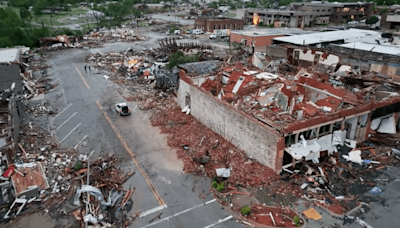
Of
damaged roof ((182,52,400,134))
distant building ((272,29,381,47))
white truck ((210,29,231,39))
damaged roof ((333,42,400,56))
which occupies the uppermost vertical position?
damaged roof ((333,42,400,56))

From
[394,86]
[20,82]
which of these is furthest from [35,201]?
[394,86]

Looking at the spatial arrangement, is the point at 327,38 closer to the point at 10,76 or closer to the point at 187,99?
the point at 187,99

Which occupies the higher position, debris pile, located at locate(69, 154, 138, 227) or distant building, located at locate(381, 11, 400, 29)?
distant building, located at locate(381, 11, 400, 29)

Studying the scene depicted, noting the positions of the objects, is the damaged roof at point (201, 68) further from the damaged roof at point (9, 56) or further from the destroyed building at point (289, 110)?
the damaged roof at point (9, 56)

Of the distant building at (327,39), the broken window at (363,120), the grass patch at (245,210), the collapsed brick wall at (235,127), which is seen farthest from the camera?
the distant building at (327,39)

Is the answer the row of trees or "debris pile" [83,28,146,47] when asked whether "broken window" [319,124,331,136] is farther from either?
the row of trees

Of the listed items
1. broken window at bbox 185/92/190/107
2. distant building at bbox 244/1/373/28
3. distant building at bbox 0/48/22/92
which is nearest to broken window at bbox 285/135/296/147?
broken window at bbox 185/92/190/107

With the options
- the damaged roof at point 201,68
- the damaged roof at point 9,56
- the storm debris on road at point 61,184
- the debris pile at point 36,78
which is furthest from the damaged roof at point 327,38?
the damaged roof at point 9,56
